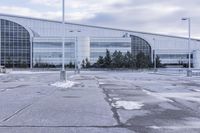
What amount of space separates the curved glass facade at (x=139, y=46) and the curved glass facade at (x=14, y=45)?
43.1 m

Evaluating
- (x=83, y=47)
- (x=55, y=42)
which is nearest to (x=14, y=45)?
(x=55, y=42)

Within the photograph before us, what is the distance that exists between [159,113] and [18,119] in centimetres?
451

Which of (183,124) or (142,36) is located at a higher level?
(142,36)

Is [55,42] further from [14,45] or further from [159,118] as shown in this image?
[159,118]

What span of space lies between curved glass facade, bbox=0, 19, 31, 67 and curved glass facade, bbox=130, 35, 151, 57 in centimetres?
4309

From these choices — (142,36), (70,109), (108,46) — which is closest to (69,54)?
(108,46)

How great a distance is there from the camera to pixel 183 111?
520 inches

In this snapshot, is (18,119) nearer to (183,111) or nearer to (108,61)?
(183,111)

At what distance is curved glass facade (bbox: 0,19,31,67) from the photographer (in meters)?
145

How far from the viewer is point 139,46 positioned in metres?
164

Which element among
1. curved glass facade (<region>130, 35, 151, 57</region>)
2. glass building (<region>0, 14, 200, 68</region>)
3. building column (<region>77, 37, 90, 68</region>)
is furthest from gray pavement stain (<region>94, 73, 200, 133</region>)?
curved glass facade (<region>130, 35, 151, 57</region>)

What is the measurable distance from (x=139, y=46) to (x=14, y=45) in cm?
5183

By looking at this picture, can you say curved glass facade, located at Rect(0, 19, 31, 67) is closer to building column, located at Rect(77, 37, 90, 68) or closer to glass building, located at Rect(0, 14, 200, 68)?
glass building, located at Rect(0, 14, 200, 68)

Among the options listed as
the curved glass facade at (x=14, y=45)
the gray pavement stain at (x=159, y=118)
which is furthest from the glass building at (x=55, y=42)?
the gray pavement stain at (x=159, y=118)
